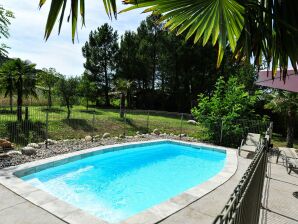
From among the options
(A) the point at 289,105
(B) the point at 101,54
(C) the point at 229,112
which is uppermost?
(B) the point at 101,54

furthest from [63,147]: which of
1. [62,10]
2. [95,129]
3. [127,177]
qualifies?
[62,10]

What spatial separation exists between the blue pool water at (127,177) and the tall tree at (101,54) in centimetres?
1797

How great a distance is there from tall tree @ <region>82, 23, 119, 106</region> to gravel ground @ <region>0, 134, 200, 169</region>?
16.3 m

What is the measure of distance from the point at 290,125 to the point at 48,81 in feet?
50.8

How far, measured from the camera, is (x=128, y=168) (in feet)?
29.4

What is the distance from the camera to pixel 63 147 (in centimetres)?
920

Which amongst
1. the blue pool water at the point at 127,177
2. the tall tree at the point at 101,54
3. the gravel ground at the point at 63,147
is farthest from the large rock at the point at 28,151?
the tall tree at the point at 101,54

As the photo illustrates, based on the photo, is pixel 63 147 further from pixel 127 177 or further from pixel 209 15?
pixel 209 15

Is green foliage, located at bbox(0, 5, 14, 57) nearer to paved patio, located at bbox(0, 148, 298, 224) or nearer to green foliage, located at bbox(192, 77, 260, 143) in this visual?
paved patio, located at bbox(0, 148, 298, 224)

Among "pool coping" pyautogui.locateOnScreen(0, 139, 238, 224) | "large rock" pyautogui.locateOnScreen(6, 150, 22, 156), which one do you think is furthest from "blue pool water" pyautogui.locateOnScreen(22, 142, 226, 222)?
"large rock" pyautogui.locateOnScreen(6, 150, 22, 156)

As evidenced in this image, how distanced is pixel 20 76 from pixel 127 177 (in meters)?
7.72

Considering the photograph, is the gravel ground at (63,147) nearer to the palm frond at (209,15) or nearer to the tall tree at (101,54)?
the palm frond at (209,15)

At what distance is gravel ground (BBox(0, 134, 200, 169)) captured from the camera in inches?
278

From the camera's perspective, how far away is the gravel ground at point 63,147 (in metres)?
7.07
